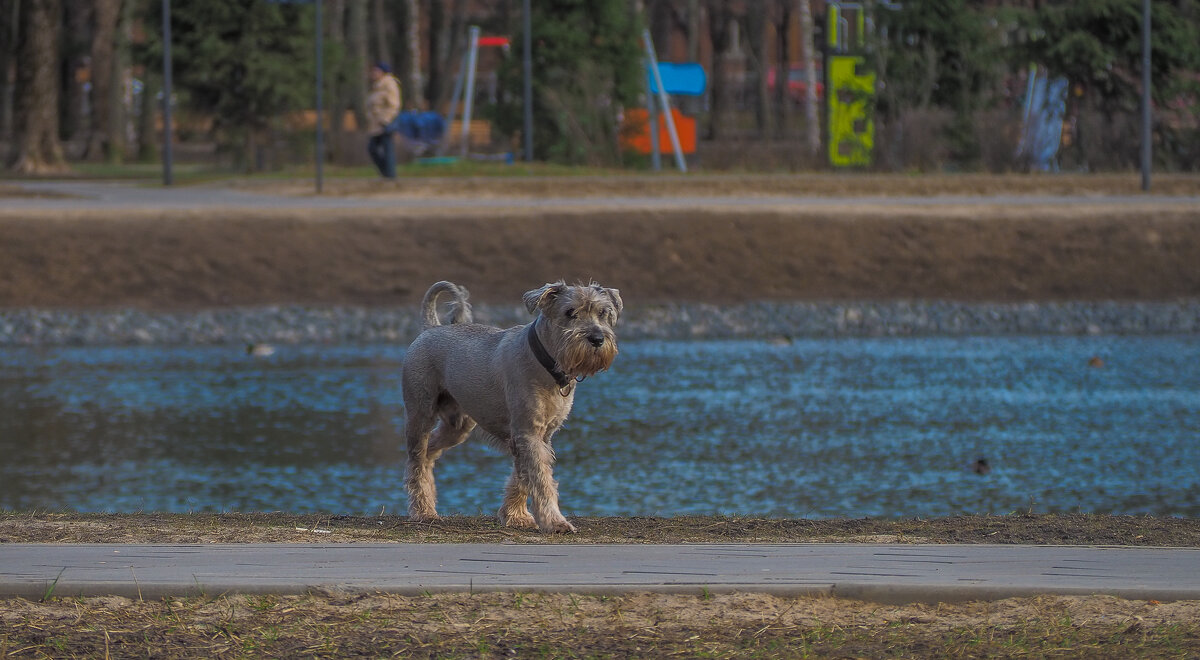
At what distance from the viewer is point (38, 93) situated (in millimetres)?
41531

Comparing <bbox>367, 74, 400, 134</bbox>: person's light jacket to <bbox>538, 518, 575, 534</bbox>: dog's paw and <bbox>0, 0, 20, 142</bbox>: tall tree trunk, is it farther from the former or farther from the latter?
<bbox>0, 0, 20, 142</bbox>: tall tree trunk

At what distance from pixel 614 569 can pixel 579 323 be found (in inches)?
56.2

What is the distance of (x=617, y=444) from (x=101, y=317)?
449 inches

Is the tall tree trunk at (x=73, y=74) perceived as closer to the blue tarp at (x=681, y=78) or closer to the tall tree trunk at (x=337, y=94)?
the tall tree trunk at (x=337, y=94)

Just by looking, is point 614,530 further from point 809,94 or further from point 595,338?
point 809,94

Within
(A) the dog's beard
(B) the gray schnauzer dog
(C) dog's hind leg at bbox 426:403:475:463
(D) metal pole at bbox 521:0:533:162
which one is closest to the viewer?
(A) the dog's beard

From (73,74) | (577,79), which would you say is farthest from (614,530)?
(73,74)

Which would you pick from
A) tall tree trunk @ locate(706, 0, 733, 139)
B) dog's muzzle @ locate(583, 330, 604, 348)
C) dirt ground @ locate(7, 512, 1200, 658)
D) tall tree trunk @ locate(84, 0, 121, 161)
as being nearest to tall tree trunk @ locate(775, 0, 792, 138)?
tall tree trunk @ locate(706, 0, 733, 139)

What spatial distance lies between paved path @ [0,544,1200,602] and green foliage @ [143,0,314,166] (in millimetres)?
30116

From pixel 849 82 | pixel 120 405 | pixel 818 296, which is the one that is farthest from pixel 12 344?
pixel 849 82

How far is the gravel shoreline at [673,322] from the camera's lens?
23.7 metres

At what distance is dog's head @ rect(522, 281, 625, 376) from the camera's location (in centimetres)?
809

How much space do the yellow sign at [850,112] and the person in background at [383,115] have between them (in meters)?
9.56

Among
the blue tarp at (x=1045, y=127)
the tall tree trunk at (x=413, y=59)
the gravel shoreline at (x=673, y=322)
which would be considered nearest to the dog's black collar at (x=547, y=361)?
the gravel shoreline at (x=673, y=322)
